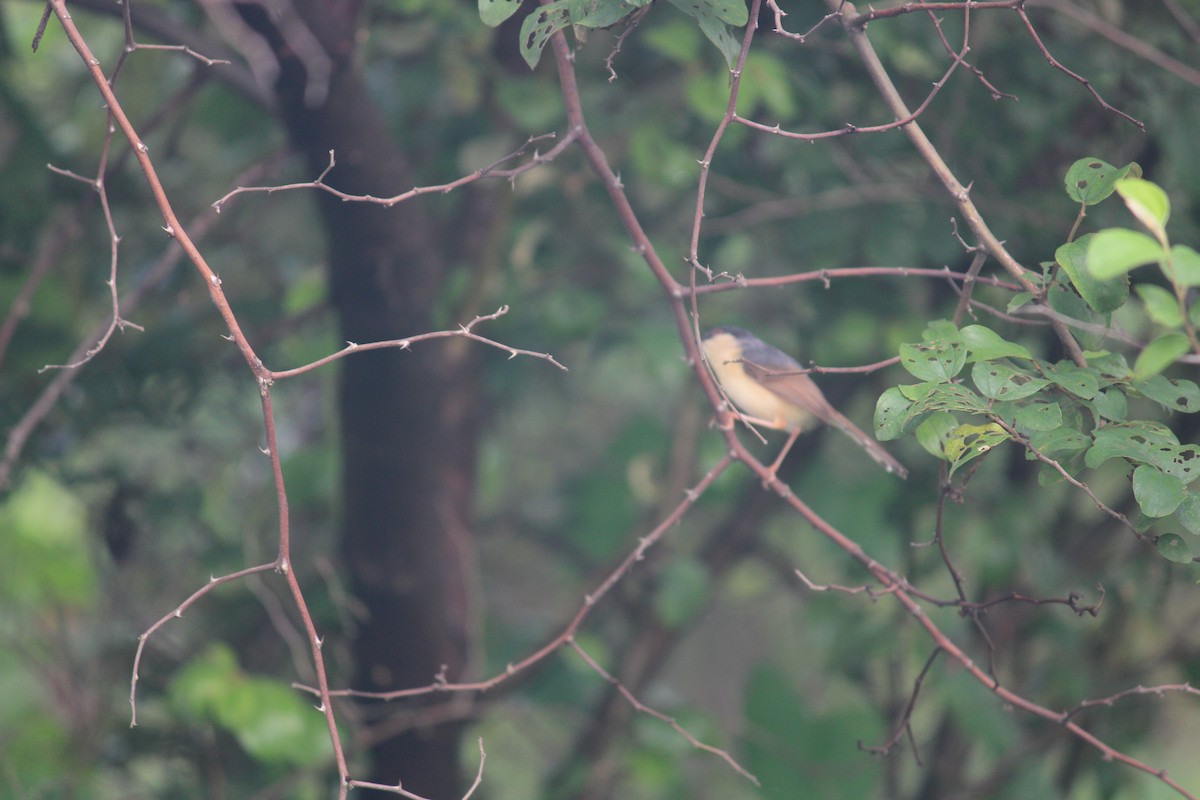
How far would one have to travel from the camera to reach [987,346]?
1790 mm

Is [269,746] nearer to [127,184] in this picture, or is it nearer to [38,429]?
[38,429]

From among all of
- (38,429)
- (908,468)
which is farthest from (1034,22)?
(38,429)

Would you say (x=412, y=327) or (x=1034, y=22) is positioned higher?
(x=1034, y=22)

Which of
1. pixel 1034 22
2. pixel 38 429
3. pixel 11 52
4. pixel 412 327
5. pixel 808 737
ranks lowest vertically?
pixel 808 737

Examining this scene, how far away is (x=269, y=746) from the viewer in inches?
117

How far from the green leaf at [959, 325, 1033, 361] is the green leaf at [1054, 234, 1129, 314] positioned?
14 cm

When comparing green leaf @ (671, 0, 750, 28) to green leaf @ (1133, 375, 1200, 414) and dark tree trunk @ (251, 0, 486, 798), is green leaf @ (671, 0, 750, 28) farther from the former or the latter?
dark tree trunk @ (251, 0, 486, 798)

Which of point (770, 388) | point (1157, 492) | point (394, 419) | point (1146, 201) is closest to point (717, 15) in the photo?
point (1146, 201)

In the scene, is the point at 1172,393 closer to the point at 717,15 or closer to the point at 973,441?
the point at 973,441

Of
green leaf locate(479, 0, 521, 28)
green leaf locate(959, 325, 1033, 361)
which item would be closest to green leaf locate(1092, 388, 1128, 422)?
green leaf locate(959, 325, 1033, 361)

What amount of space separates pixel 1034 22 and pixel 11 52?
357cm

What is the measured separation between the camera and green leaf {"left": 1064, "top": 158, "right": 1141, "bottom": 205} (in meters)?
1.88

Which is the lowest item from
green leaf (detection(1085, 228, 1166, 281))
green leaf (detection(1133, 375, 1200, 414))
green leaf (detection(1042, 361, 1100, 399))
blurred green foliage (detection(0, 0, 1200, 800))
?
blurred green foliage (detection(0, 0, 1200, 800))

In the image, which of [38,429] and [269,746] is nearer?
[269,746]
